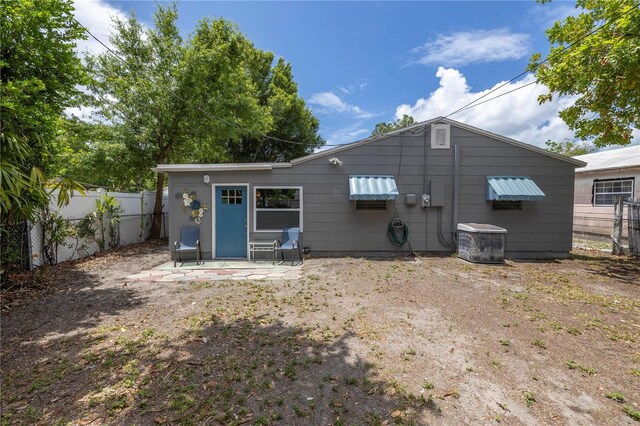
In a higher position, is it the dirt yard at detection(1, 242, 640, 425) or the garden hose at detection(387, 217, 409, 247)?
the garden hose at detection(387, 217, 409, 247)

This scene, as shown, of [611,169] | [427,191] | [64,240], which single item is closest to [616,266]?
[427,191]

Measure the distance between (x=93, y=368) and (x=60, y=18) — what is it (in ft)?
21.0

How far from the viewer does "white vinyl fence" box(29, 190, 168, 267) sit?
657cm

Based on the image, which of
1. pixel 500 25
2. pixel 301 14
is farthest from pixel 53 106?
pixel 500 25

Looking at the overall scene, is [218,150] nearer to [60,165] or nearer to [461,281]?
[60,165]

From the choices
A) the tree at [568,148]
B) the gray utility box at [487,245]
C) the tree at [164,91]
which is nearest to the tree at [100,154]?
the tree at [164,91]

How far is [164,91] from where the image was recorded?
445 inches

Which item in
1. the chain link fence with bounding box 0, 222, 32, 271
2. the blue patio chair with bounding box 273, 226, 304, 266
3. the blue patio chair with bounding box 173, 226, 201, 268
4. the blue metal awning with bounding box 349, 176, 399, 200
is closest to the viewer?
the chain link fence with bounding box 0, 222, 32, 271

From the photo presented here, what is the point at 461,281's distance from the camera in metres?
5.86

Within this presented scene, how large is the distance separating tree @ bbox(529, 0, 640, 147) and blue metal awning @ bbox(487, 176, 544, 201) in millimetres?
A: 2214

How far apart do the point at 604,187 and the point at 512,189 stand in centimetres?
851

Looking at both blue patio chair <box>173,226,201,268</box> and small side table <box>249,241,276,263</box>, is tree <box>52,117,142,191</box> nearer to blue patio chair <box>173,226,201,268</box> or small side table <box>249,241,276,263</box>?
blue patio chair <box>173,226,201,268</box>

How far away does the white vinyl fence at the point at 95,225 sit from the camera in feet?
21.5

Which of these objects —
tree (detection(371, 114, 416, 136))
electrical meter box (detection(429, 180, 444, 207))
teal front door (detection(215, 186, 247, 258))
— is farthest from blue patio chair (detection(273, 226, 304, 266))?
tree (detection(371, 114, 416, 136))
